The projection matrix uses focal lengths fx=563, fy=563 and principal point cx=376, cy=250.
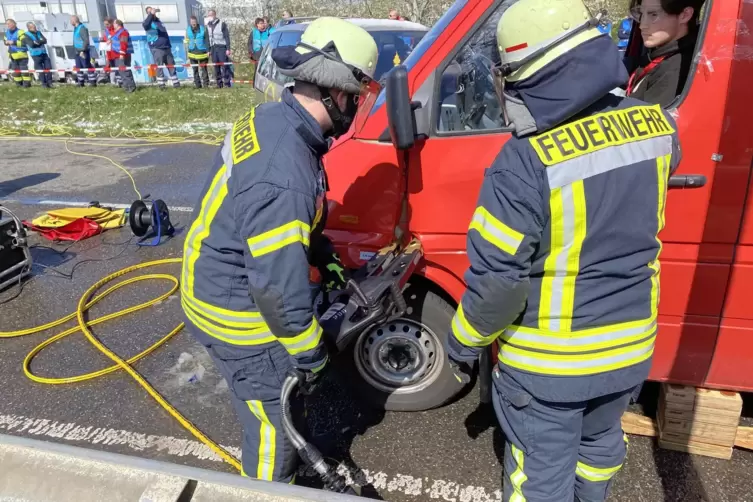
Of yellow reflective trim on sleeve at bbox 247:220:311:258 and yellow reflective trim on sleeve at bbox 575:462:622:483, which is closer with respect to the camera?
yellow reflective trim on sleeve at bbox 247:220:311:258

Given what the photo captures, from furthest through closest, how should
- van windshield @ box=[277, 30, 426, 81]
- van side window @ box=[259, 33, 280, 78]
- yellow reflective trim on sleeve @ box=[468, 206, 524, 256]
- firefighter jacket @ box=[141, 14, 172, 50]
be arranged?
firefighter jacket @ box=[141, 14, 172, 50] < van side window @ box=[259, 33, 280, 78] < van windshield @ box=[277, 30, 426, 81] < yellow reflective trim on sleeve @ box=[468, 206, 524, 256]

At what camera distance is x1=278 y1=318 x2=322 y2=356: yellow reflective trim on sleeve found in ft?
6.33

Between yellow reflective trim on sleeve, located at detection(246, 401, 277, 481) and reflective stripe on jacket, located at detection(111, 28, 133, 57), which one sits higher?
reflective stripe on jacket, located at detection(111, 28, 133, 57)

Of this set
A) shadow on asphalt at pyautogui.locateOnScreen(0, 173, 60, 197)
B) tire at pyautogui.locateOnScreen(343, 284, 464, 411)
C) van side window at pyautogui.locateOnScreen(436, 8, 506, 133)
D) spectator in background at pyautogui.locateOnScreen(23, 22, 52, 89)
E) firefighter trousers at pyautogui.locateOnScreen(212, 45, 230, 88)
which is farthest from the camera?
spectator in background at pyautogui.locateOnScreen(23, 22, 52, 89)

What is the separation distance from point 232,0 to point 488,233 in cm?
3345

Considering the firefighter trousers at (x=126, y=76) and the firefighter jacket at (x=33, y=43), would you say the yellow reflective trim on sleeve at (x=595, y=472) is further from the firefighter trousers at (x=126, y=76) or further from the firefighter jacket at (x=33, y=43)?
the firefighter jacket at (x=33, y=43)

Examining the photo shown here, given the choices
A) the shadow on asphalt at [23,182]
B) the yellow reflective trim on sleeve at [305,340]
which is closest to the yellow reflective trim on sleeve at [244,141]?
the yellow reflective trim on sleeve at [305,340]

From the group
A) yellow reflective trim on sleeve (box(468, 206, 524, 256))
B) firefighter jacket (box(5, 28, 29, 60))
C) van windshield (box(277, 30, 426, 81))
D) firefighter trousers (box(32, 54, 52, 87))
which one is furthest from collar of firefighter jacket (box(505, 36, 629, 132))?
firefighter jacket (box(5, 28, 29, 60))

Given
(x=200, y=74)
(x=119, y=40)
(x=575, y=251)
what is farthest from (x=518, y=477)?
(x=119, y=40)

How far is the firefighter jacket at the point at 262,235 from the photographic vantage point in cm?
177

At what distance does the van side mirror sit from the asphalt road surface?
4.73ft

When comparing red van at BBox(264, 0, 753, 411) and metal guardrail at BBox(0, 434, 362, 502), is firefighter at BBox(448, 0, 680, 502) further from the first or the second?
metal guardrail at BBox(0, 434, 362, 502)

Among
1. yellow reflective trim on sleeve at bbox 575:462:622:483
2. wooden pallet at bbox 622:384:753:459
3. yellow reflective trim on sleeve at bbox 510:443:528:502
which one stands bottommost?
wooden pallet at bbox 622:384:753:459

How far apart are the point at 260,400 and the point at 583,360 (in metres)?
1.21
